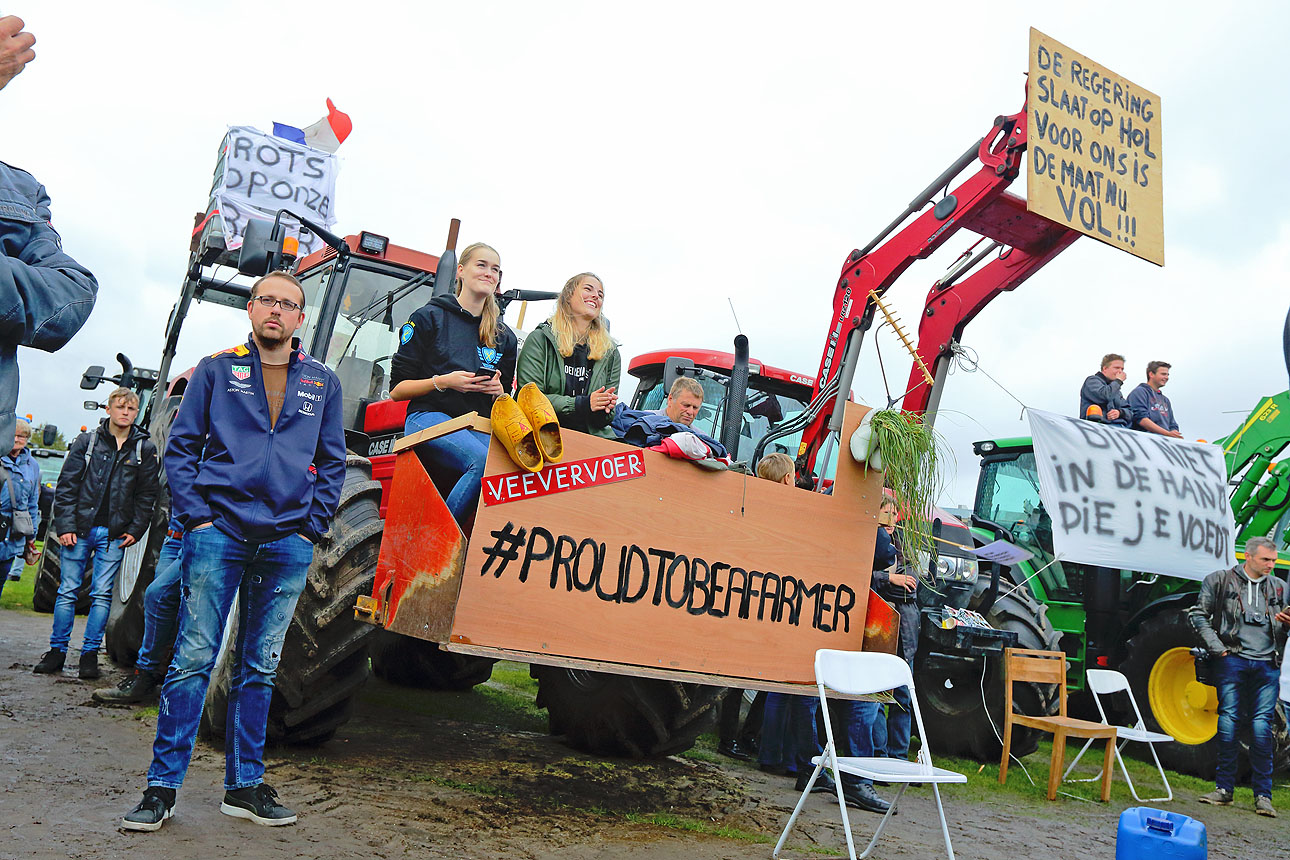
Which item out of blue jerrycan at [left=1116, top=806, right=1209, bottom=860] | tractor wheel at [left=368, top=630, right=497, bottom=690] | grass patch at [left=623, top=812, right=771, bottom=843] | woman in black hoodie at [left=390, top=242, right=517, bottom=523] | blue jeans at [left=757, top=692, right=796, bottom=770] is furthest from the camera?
tractor wheel at [left=368, top=630, right=497, bottom=690]

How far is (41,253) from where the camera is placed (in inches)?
76.5

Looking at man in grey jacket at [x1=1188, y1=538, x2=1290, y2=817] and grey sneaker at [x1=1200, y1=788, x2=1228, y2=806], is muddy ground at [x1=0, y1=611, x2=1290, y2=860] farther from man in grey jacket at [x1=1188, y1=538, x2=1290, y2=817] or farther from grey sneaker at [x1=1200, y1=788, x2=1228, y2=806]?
man in grey jacket at [x1=1188, y1=538, x2=1290, y2=817]

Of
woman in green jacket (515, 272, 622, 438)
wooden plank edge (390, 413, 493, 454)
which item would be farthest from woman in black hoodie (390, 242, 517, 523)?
wooden plank edge (390, 413, 493, 454)

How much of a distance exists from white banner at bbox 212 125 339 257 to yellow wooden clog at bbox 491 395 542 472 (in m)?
5.18

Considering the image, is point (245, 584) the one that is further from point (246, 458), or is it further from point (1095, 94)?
point (1095, 94)

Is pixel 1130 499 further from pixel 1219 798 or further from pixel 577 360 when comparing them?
pixel 577 360

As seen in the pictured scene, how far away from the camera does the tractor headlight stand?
7.18m

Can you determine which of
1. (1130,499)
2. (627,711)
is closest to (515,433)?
(627,711)

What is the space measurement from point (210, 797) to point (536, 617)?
1448 mm

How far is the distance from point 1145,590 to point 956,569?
2.40 meters

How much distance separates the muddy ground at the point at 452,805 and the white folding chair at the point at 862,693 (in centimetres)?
39

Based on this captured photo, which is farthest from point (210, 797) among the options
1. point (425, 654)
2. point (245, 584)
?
point (425, 654)

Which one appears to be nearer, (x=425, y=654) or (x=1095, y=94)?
(x=1095, y=94)

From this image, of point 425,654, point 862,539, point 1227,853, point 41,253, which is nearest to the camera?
point 41,253
